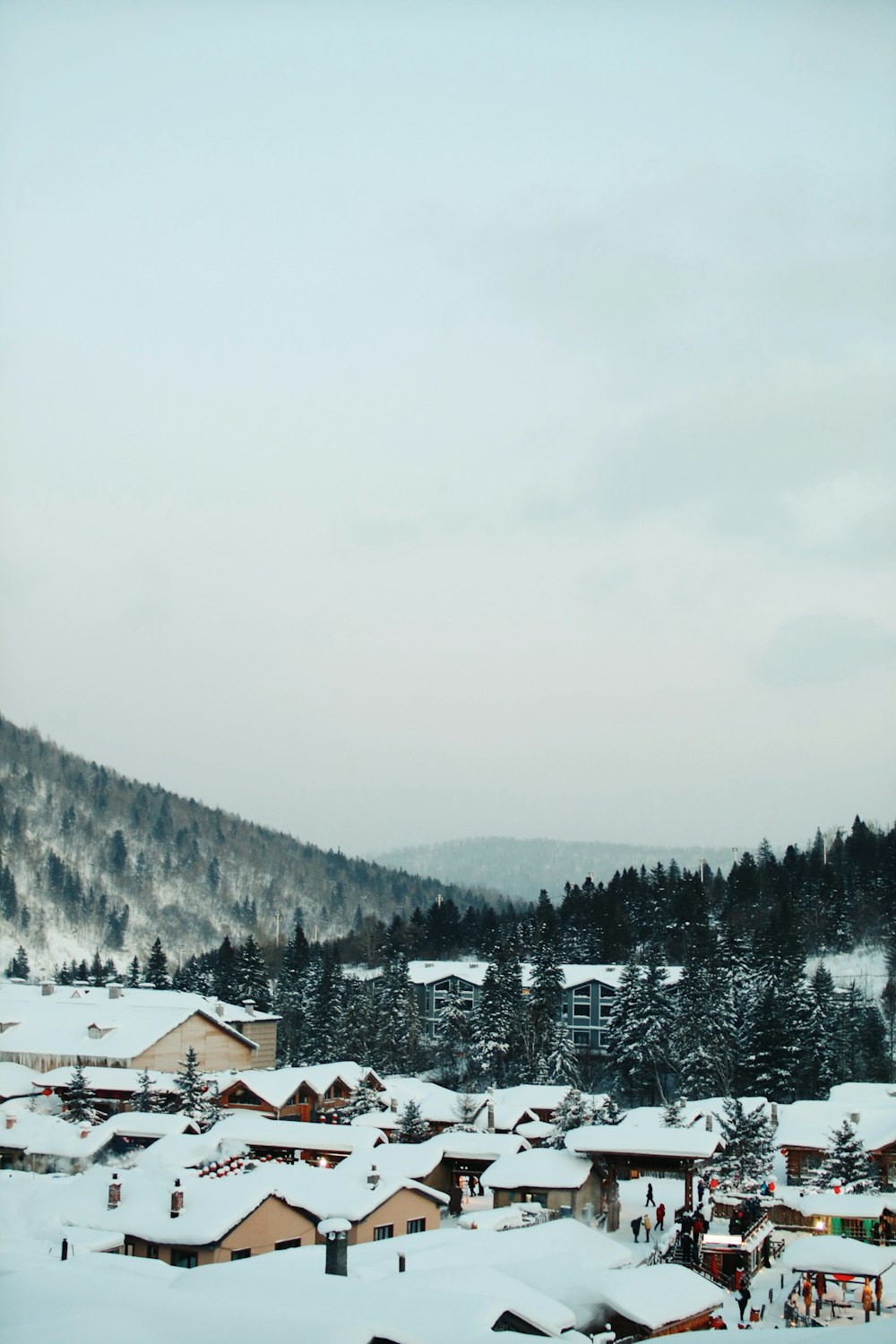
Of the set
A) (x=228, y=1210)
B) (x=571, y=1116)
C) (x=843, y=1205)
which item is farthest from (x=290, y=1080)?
(x=228, y=1210)

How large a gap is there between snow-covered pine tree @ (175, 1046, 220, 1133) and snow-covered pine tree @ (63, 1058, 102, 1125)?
3420mm

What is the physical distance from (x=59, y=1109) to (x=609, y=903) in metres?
45.5

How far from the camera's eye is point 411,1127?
4553 centimetres

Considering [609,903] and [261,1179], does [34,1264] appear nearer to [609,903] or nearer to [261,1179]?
[261,1179]

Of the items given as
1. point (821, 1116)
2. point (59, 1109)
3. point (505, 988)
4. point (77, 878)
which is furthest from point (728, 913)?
point (77, 878)

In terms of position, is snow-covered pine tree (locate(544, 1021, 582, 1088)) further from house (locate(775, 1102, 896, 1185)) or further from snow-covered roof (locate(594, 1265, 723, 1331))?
snow-covered roof (locate(594, 1265, 723, 1331))

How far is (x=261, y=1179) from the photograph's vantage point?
28688mm

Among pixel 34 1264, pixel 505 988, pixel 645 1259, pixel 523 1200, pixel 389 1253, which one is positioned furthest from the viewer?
pixel 505 988

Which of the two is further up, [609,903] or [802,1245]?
[609,903]

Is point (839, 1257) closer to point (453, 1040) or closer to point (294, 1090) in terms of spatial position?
point (294, 1090)

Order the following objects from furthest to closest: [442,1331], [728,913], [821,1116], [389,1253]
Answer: [728,913], [821,1116], [389,1253], [442,1331]

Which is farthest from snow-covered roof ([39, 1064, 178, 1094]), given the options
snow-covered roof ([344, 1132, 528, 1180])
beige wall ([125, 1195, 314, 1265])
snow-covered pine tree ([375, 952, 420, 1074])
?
beige wall ([125, 1195, 314, 1265])

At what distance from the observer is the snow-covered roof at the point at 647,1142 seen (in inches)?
1371

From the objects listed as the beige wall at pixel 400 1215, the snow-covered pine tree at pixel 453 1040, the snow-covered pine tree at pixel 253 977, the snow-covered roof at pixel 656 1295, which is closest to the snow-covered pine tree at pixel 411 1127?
the beige wall at pixel 400 1215
